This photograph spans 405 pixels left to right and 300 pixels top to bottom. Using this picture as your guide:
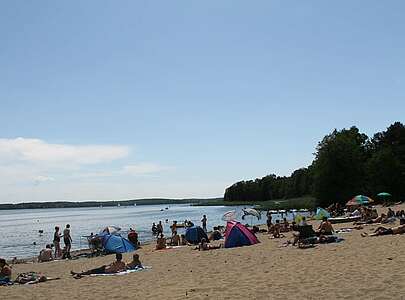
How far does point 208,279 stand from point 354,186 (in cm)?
6335

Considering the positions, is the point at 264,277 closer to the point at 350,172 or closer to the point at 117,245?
the point at 117,245

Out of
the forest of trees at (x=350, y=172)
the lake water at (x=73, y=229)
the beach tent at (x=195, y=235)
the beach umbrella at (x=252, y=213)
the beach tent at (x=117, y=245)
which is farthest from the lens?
the forest of trees at (x=350, y=172)

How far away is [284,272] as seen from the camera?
1327 cm

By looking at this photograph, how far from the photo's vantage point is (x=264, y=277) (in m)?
12.8

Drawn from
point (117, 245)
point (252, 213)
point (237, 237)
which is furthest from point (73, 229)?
point (237, 237)

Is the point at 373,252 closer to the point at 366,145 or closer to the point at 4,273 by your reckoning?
the point at 4,273

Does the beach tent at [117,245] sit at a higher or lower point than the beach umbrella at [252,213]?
lower

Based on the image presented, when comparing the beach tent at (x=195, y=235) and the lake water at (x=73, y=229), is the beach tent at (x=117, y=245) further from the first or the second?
the lake water at (x=73, y=229)

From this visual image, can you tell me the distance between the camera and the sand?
10617mm

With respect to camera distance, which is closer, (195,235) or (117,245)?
(117,245)

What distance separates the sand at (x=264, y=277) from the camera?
34.8 feet

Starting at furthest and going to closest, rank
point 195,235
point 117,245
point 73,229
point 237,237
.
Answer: point 73,229 → point 195,235 → point 117,245 → point 237,237

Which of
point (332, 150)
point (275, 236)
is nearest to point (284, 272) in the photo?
point (275, 236)

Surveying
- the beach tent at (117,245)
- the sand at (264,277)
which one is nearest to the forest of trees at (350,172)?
the beach tent at (117,245)
